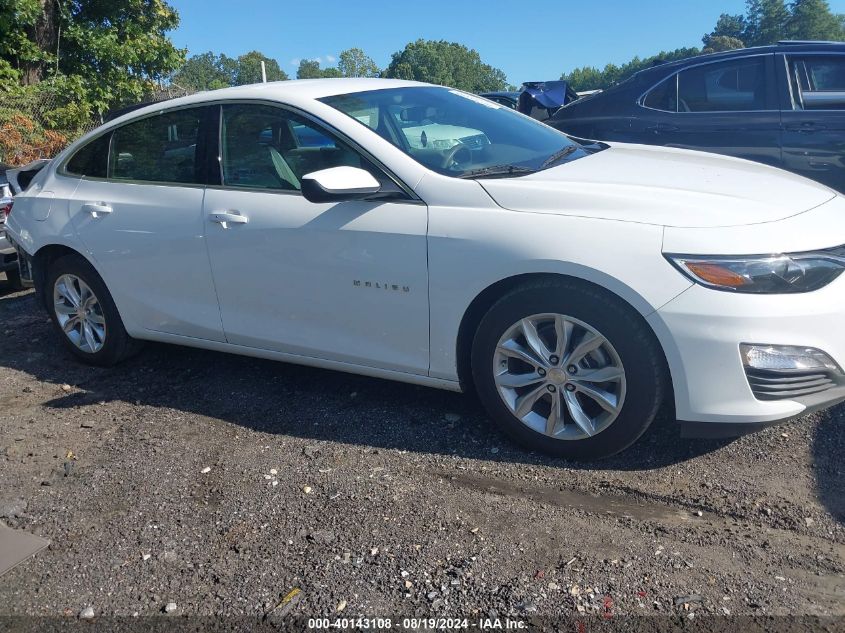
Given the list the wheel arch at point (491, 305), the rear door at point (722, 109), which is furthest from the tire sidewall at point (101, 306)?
the rear door at point (722, 109)

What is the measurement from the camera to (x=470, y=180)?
11.3ft

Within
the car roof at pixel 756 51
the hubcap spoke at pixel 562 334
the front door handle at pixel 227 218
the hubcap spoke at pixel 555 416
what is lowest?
the hubcap spoke at pixel 555 416

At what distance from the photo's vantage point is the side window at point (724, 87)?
619 centimetres

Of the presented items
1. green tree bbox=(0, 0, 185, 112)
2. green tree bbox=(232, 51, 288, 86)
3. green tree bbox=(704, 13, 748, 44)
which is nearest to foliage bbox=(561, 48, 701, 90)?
green tree bbox=(704, 13, 748, 44)

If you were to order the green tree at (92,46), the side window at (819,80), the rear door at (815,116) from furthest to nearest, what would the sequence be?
the green tree at (92,46), the side window at (819,80), the rear door at (815,116)

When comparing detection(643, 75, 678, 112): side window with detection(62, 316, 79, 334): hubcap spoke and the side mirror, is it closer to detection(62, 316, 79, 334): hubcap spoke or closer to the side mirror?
the side mirror

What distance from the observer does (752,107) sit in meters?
6.19

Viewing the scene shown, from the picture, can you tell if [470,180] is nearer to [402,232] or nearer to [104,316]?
[402,232]

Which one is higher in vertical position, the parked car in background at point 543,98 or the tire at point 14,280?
the parked car in background at point 543,98

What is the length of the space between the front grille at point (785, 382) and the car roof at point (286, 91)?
2473mm

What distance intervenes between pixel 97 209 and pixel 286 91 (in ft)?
4.53

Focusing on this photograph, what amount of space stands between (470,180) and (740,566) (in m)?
1.88

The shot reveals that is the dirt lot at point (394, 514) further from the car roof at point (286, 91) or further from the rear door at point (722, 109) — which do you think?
the rear door at point (722, 109)

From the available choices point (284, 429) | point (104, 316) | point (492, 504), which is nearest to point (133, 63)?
point (104, 316)
